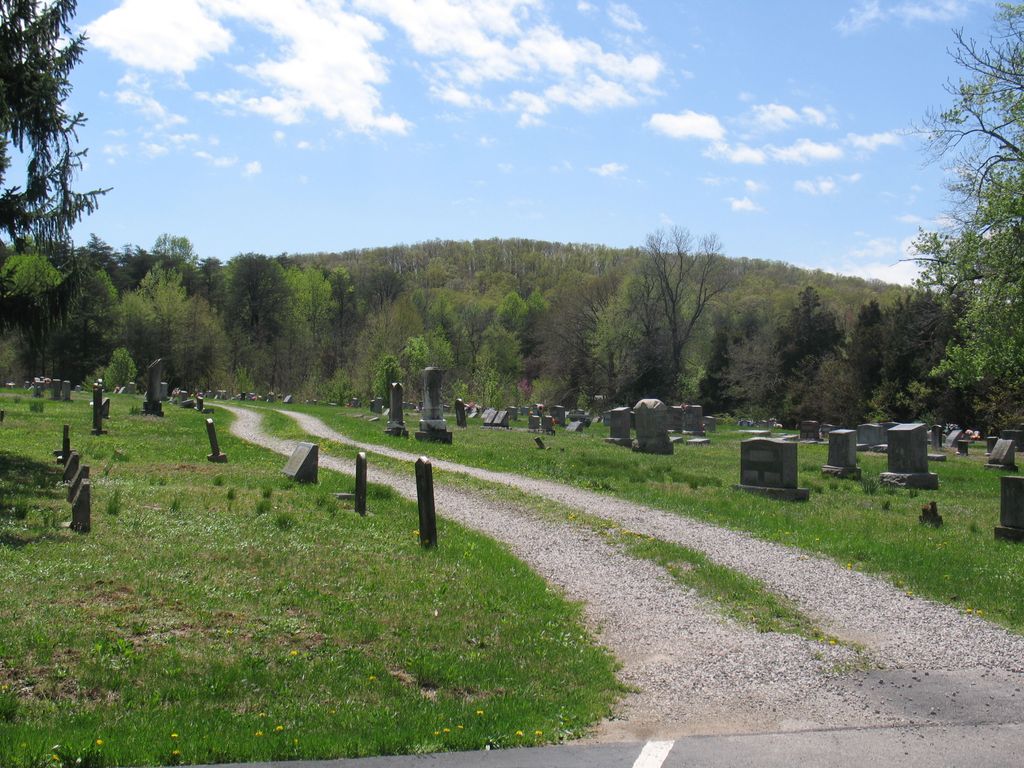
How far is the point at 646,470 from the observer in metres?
20.9

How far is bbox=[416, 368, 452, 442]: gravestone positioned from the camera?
87.1 feet

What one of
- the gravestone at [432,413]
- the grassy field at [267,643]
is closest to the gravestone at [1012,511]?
the grassy field at [267,643]

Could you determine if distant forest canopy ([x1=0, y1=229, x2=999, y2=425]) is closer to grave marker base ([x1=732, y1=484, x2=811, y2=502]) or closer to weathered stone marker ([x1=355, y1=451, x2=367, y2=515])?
grave marker base ([x1=732, y1=484, x2=811, y2=502])

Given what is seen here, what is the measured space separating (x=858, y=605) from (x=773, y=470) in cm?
819

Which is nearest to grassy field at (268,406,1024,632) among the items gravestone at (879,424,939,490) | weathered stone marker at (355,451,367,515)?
gravestone at (879,424,939,490)

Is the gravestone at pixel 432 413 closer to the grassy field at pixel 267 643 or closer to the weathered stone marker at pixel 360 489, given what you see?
the weathered stone marker at pixel 360 489

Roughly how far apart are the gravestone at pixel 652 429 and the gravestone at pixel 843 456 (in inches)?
220

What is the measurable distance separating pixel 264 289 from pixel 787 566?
7795cm

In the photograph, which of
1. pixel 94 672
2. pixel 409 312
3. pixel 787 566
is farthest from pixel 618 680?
pixel 409 312

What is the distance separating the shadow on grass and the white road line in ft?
23.8

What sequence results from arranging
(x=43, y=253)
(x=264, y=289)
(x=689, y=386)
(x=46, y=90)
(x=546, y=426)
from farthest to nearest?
(x=264, y=289) < (x=689, y=386) < (x=546, y=426) < (x=43, y=253) < (x=46, y=90)

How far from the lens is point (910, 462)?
808 inches

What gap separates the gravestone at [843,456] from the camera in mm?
21891

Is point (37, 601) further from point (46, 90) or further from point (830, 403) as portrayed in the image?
point (830, 403)
